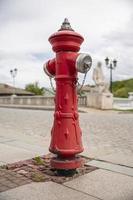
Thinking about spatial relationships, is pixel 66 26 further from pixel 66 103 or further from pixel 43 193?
pixel 43 193

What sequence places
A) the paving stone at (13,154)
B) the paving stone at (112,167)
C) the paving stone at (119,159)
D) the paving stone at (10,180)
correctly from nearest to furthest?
the paving stone at (10,180) < the paving stone at (112,167) < the paving stone at (119,159) < the paving stone at (13,154)

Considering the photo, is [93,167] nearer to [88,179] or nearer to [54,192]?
[88,179]

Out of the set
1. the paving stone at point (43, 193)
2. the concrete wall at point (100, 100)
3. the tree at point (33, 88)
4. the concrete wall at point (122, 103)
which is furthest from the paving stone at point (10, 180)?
the tree at point (33, 88)

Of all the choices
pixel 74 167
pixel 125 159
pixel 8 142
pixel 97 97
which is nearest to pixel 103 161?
pixel 125 159

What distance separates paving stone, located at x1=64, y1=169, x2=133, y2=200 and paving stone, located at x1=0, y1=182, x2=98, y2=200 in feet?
0.46

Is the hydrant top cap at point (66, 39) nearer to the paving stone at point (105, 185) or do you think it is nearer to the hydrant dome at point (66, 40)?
the hydrant dome at point (66, 40)

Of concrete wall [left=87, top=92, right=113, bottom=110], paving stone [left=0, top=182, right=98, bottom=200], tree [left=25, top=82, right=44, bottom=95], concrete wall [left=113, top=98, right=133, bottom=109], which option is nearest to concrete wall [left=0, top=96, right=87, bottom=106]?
concrete wall [left=87, top=92, right=113, bottom=110]

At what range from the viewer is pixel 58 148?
4469 millimetres

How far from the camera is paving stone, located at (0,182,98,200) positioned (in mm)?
3709

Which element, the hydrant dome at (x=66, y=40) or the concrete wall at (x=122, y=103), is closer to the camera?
the hydrant dome at (x=66, y=40)

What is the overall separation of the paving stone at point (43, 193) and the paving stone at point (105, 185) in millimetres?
139

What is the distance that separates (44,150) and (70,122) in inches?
85.3

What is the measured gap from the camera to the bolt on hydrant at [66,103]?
4465mm

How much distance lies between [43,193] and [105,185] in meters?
0.77
